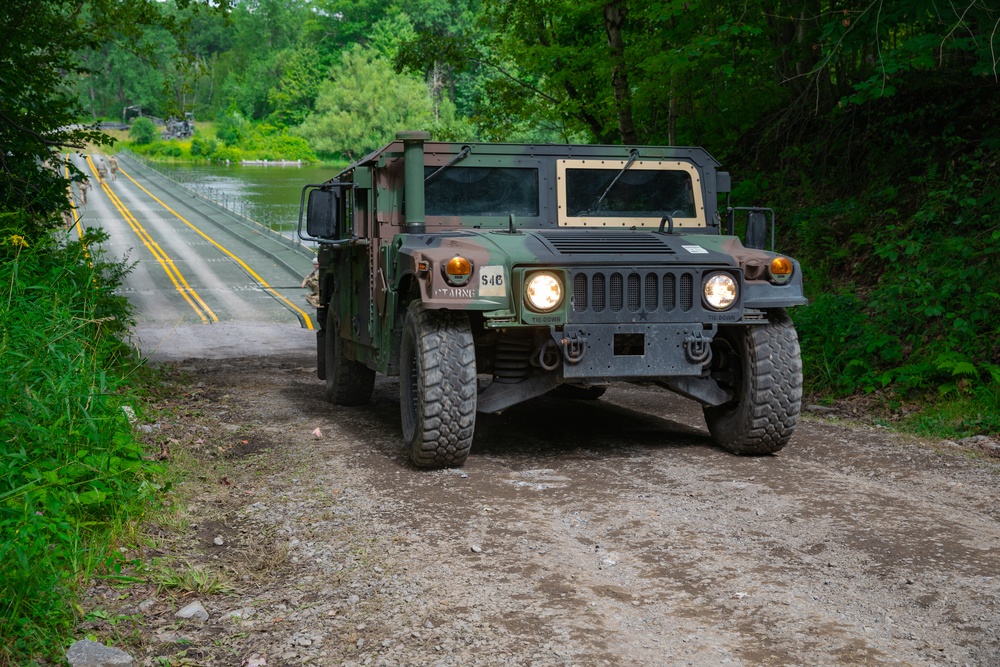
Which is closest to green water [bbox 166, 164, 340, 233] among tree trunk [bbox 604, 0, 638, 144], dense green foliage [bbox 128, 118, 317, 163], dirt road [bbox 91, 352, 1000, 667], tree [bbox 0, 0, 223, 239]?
dense green foliage [bbox 128, 118, 317, 163]

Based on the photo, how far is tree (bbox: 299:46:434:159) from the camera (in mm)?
95188

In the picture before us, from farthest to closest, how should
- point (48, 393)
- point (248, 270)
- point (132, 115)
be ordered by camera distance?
point (132, 115), point (248, 270), point (48, 393)

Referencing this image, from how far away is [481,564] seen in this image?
195 inches

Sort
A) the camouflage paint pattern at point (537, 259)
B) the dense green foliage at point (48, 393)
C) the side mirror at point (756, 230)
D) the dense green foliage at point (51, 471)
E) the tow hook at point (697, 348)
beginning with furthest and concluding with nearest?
the side mirror at point (756, 230) < the tow hook at point (697, 348) < the camouflage paint pattern at point (537, 259) < the dense green foliage at point (48, 393) < the dense green foliage at point (51, 471)

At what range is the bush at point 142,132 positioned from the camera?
123 metres

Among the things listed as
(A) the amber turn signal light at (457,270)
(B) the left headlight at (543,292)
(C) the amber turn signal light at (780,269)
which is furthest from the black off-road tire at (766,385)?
(A) the amber turn signal light at (457,270)

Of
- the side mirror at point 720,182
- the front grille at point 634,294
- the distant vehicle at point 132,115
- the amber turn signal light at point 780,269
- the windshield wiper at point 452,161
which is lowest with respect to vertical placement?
the front grille at point 634,294

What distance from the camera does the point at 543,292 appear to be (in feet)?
21.6

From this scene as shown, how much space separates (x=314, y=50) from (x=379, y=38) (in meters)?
12.5

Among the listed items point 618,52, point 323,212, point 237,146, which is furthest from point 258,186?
point 323,212

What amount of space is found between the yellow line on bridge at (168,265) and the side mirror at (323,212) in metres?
16.5

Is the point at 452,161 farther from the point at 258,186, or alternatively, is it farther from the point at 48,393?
the point at 258,186

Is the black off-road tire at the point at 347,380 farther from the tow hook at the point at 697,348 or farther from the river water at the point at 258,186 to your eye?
the river water at the point at 258,186

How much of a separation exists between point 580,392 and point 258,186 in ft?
258
